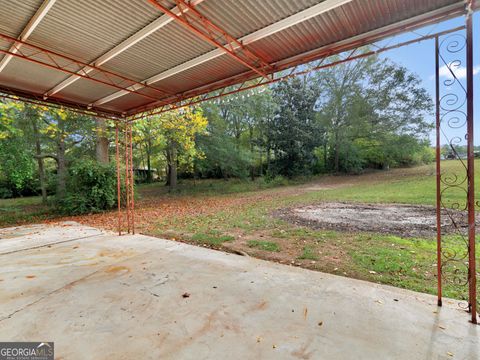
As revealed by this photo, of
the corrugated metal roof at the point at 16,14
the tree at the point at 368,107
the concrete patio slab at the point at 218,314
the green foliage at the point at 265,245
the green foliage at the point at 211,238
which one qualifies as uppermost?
the tree at the point at 368,107

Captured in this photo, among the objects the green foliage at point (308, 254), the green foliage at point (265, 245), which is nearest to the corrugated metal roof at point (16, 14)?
the green foliage at point (265, 245)

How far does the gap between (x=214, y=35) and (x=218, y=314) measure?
3069 mm

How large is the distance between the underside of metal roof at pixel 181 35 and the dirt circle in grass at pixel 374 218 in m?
3.80

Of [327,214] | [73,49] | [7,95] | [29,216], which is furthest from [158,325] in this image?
[29,216]

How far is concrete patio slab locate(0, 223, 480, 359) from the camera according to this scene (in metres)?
1.77

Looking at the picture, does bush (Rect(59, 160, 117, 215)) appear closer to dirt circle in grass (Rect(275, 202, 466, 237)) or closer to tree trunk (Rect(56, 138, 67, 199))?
tree trunk (Rect(56, 138, 67, 199))

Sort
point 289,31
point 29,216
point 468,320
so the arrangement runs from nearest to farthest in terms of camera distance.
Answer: point 468,320 < point 289,31 < point 29,216

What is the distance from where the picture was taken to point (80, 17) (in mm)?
2521

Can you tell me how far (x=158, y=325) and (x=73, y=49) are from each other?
3504 mm

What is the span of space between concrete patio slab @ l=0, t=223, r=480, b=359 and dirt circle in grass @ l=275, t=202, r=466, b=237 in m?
2.71

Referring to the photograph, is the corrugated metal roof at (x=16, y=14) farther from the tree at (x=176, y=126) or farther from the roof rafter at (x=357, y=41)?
the tree at (x=176, y=126)

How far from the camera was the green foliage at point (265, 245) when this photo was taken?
4180 millimetres

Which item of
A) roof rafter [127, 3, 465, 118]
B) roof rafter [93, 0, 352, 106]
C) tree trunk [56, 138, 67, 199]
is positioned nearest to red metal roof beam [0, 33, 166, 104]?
roof rafter [93, 0, 352, 106]

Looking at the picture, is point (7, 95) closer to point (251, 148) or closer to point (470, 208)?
point (470, 208)
